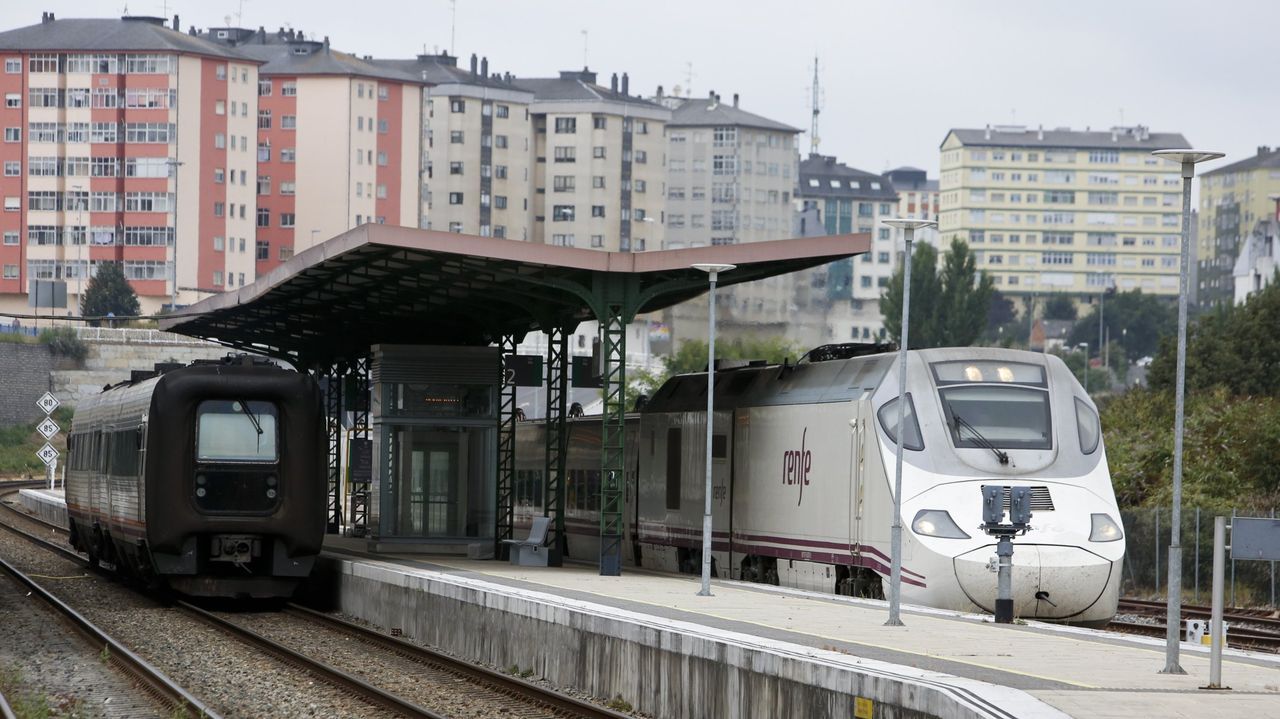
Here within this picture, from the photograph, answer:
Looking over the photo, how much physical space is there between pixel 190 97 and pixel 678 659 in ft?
369

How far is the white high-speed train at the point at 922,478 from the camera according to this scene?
2069cm

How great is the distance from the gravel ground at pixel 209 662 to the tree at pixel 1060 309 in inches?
6807

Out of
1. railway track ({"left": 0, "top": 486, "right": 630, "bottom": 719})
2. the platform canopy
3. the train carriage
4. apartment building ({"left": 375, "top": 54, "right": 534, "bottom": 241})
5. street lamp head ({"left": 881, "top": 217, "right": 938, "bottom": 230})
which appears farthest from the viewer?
apartment building ({"left": 375, "top": 54, "right": 534, "bottom": 241})

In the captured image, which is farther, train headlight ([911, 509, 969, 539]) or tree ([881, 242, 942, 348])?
tree ([881, 242, 942, 348])

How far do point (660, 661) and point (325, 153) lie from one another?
120 metres

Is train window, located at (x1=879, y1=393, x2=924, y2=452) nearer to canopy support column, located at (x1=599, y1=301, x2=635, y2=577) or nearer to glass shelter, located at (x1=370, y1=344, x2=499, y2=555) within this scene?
canopy support column, located at (x1=599, y1=301, x2=635, y2=577)

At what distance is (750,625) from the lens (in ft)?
55.5

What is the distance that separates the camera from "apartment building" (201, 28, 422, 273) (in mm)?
130750

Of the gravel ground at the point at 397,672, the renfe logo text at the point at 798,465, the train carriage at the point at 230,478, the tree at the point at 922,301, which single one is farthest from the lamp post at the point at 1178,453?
the tree at the point at 922,301

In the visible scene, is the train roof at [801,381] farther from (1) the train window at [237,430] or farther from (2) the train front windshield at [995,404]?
(1) the train window at [237,430]

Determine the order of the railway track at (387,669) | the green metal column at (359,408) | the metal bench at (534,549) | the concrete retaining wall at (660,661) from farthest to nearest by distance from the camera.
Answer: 1. the green metal column at (359,408)
2. the metal bench at (534,549)
3. the railway track at (387,669)
4. the concrete retaining wall at (660,661)

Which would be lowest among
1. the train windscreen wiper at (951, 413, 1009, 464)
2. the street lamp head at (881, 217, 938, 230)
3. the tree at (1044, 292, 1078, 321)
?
the train windscreen wiper at (951, 413, 1009, 464)

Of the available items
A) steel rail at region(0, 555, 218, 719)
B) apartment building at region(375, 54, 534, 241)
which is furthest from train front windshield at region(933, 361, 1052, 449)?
apartment building at region(375, 54, 534, 241)

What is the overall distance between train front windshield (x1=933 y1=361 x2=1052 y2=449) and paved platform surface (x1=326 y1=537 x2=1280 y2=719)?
8.77 ft
